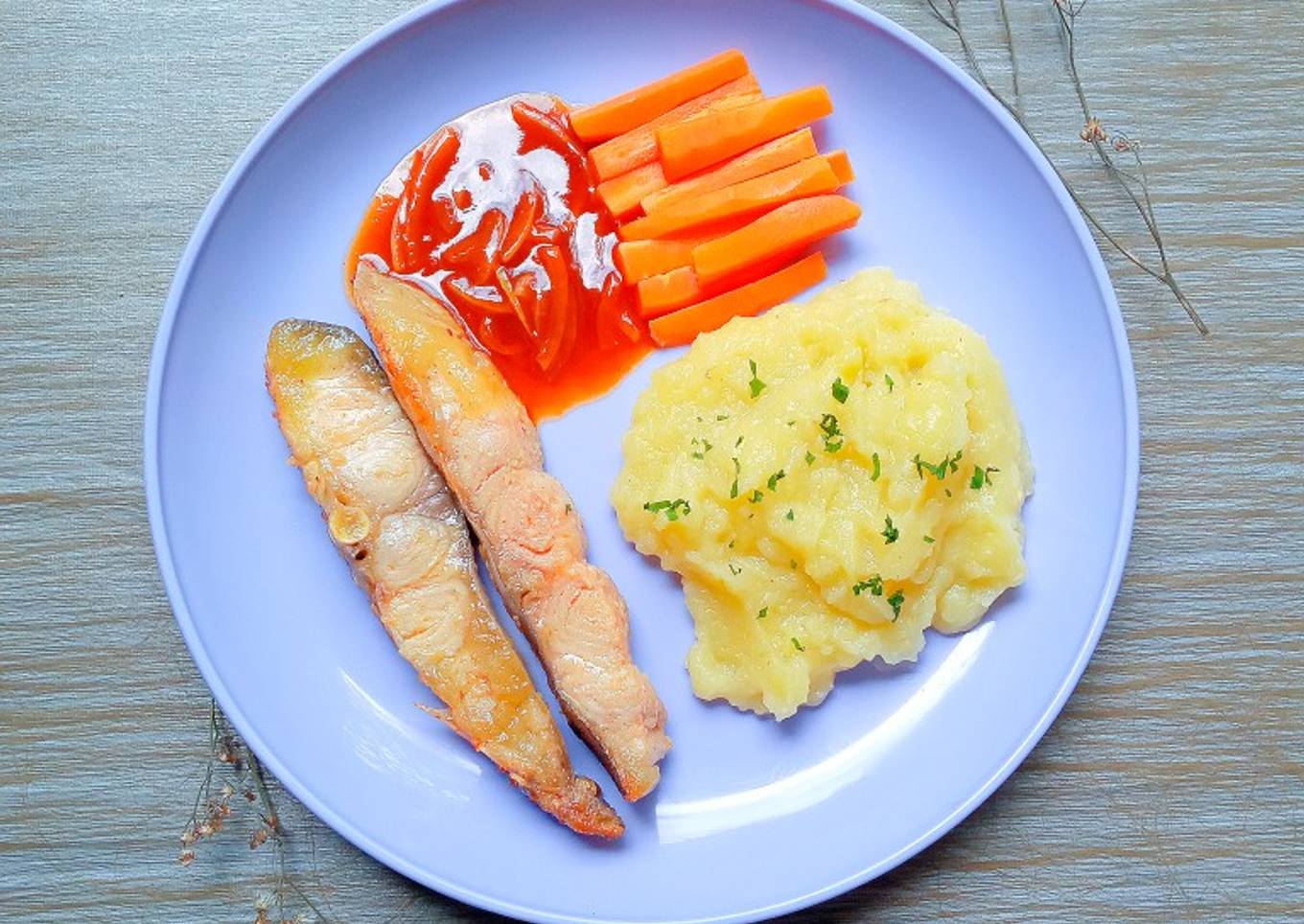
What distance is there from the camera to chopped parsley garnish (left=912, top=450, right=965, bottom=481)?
9.39 ft

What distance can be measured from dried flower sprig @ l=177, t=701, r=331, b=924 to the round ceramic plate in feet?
0.81

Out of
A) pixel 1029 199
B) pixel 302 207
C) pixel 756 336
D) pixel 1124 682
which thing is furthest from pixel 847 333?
pixel 302 207

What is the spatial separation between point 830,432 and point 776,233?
695 millimetres

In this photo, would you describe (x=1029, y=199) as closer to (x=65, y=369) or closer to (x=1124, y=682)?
(x=1124, y=682)

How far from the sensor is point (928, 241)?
333 cm

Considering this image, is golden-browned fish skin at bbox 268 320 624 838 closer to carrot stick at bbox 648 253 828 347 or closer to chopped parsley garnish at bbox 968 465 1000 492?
carrot stick at bbox 648 253 828 347

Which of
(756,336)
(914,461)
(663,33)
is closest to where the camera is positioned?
(914,461)

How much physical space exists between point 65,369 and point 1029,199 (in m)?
3.05

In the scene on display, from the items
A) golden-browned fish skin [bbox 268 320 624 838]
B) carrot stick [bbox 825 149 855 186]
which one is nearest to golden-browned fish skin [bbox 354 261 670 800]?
golden-browned fish skin [bbox 268 320 624 838]

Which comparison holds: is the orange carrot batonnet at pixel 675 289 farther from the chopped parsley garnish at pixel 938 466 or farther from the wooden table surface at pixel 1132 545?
the wooden table surface at pixel 1132 545

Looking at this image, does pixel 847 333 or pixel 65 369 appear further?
pixel 65 369

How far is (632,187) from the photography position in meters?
3.28

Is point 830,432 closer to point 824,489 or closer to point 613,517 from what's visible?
point 824,489

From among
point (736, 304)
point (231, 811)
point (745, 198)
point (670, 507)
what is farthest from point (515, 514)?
point (231, 811)
